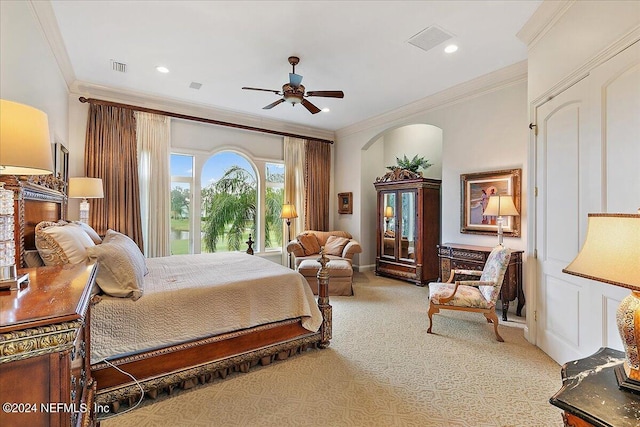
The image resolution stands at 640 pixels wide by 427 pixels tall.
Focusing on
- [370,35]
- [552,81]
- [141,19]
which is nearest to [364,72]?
[370,35]

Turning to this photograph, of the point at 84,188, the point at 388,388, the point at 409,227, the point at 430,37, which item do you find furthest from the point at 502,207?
the point at 84,188

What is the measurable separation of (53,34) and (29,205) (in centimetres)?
181

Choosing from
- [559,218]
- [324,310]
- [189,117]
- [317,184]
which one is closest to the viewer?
[559,218]

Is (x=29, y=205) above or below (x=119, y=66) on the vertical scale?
below

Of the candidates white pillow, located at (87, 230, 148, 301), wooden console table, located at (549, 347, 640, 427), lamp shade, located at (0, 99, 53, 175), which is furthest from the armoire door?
white pillow, located at (87, 230, 148, 301)

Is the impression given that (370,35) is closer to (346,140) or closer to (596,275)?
(596,275)

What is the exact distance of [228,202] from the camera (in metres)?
5.66

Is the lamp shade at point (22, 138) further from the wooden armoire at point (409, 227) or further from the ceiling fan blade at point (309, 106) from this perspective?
the wooden armoire at point (409, 227)

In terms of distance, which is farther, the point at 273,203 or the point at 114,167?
the point at 273,203

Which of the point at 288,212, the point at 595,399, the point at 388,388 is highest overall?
the point at 288,212

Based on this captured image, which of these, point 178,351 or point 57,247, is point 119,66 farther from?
point 178,351

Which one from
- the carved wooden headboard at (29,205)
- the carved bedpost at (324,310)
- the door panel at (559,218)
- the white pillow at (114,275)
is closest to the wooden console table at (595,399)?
the door panel at (559,218)

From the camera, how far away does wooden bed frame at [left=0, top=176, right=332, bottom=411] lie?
1.90 m

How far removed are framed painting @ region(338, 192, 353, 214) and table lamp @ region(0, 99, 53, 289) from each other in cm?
535
